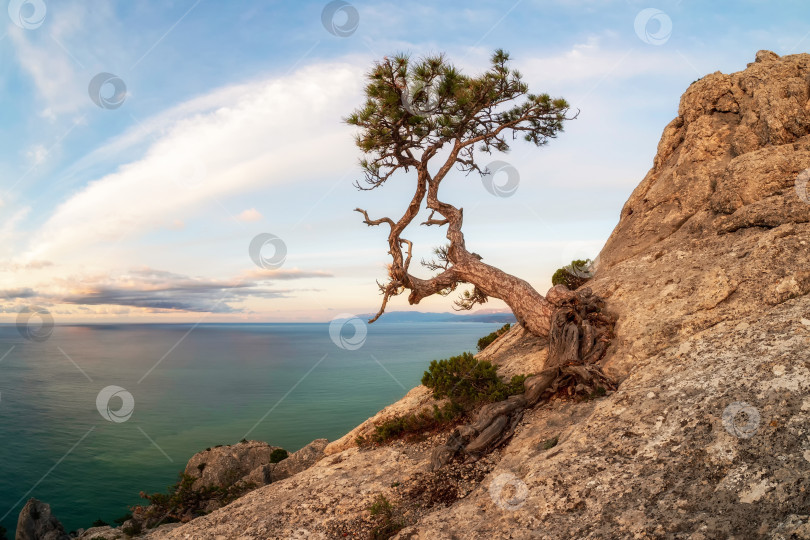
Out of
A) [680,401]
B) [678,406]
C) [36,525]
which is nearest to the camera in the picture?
[678,406]

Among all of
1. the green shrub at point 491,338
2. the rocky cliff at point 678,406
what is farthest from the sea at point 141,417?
the rocky cliff at point 678,406

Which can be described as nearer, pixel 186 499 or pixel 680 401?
pixel 680 401

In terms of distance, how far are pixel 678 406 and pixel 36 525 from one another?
24870 millimetres

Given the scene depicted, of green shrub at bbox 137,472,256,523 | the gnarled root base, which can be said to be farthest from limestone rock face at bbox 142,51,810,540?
green shrub at bbox 137,472,256,523

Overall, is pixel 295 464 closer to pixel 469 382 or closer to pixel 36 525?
pixel 469 382

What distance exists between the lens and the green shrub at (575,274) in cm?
1741

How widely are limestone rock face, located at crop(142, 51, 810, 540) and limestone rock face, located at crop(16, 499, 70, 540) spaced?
12.4 metres

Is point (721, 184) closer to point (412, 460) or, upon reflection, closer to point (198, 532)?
point (412, 460)

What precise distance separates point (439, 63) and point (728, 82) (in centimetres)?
997

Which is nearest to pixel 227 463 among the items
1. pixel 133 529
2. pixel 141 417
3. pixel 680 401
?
pixel 133 529

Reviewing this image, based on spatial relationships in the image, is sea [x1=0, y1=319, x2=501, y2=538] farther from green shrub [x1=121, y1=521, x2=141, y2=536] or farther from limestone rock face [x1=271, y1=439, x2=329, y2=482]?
green shrub [x1=121, y1=521, x2=141, y2=536]

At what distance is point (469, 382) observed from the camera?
12633mm

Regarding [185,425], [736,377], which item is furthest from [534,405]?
[185,425]

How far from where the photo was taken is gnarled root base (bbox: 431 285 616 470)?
1036 centimetres
